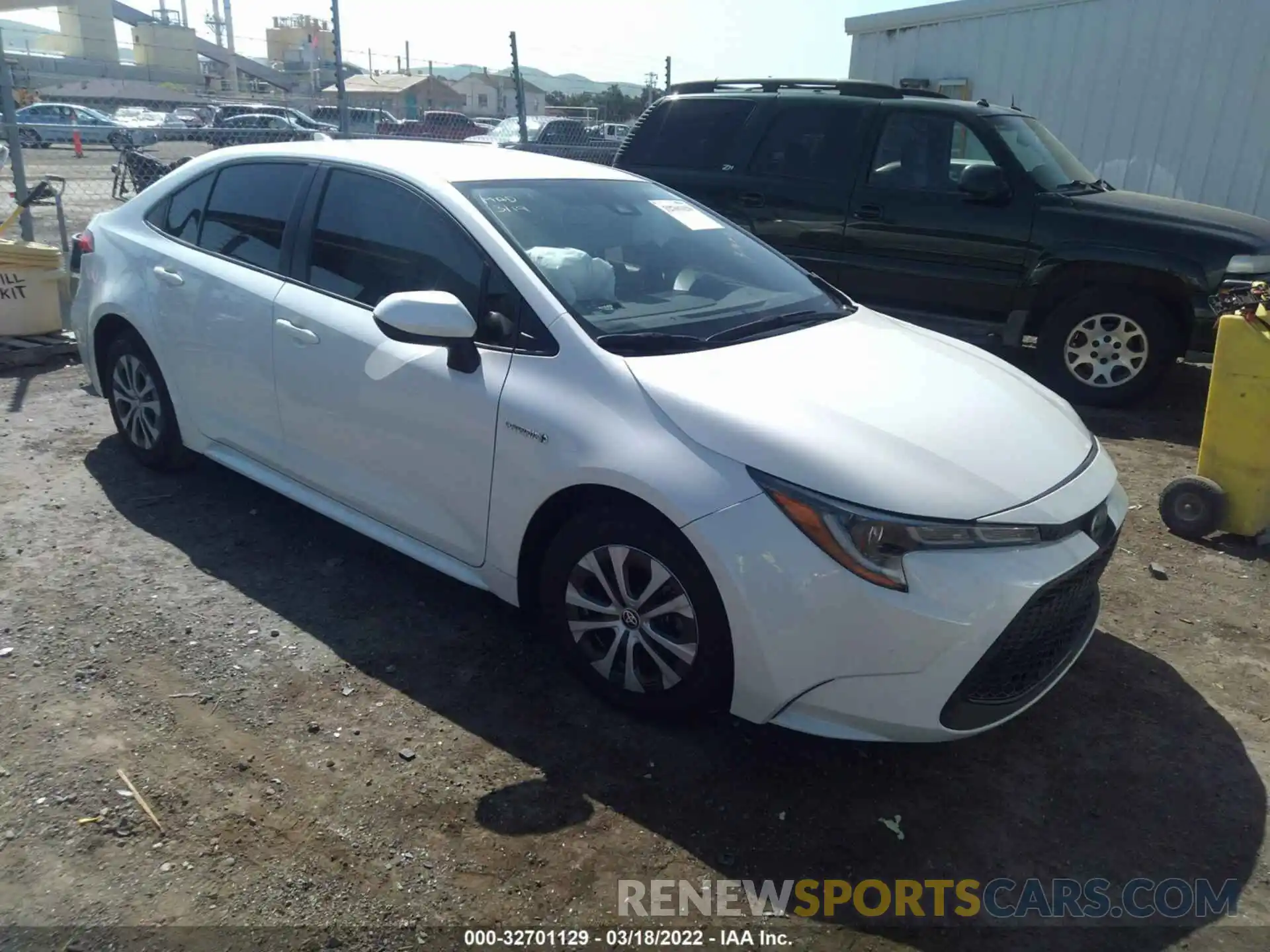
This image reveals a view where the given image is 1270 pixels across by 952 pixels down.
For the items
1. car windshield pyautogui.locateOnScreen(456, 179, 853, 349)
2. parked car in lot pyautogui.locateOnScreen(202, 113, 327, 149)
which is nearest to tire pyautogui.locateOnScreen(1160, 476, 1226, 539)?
car windshield pyautogui.locateOnScreen(456, 179, 853, 349)

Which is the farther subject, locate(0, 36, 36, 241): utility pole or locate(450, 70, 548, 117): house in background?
locate(450, 70, 548, 117): house in background

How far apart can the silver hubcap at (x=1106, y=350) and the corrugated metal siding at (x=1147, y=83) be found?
406 cm

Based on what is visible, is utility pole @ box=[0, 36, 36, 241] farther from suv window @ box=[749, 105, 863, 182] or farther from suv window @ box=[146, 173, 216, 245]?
suv window @ box=[749, 105, 863, 182]

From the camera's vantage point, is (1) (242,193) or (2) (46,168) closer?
(1) (242,193)

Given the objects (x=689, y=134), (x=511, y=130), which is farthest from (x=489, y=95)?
(x=689, y=134)

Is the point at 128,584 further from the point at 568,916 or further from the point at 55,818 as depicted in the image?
the point at 568,916

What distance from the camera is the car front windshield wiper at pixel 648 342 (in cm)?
303

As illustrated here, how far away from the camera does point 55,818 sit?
260 cm

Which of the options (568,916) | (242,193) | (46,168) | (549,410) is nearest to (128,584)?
(242,193)

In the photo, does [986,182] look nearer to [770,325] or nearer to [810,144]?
[810,144]

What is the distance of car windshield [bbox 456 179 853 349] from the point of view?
3.25m

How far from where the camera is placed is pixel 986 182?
6.64m

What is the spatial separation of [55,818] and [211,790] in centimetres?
39

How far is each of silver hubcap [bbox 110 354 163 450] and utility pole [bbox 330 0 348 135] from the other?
614 centimetres
